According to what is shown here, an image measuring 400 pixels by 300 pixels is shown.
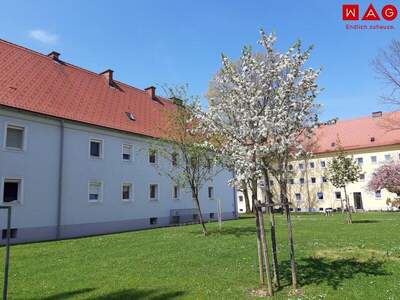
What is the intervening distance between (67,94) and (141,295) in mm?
19728

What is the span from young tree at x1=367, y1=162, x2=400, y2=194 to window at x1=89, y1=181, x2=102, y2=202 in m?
31.7

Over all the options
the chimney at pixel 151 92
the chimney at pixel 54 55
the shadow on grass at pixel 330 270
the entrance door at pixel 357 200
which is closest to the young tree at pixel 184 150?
the shadow on grass at pixel 330 270

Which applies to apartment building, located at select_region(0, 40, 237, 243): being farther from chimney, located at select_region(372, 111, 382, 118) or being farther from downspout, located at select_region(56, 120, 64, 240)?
Answer: chimney, located at select_region(372, 111, 382, 118)

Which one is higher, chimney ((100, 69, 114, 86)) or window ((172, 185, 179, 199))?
chimney ((100, 69, 114, 86))

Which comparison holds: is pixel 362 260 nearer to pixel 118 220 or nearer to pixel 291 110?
pixel 291 110

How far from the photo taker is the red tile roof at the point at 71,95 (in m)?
20.6

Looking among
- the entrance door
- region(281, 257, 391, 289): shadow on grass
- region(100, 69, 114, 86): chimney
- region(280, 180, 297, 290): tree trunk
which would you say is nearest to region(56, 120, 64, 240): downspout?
region(100, 69, 114, 86): chimney

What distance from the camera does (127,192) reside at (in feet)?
84.0

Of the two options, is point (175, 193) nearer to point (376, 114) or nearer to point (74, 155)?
point (74, 155)

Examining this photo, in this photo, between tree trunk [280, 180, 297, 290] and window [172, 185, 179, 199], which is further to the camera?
window [172, 185, 179, 199]

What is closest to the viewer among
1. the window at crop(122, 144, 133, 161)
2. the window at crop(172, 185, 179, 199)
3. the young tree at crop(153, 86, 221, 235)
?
the young tree at crop(153, 86, 221, 235)

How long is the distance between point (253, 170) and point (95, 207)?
17741 millimetres

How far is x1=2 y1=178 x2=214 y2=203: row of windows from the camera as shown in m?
18.4

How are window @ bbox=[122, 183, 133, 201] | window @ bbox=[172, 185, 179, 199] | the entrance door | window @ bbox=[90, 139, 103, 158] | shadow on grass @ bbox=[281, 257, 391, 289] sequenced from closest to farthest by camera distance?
shadow on grass @ bbox=[281, 257, 391, 289], window @ bbox=[90, 139, 103, 158], window @ bbox=[122, 183, 133, 201], window @ bbox=[172, 185, 179, 199], the entrance door
